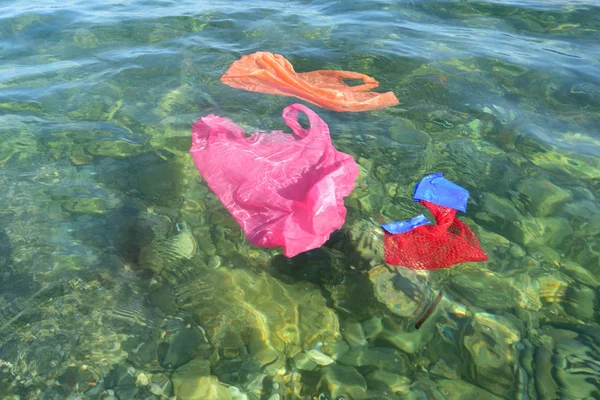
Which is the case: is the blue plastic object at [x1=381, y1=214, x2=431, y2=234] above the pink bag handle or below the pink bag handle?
below

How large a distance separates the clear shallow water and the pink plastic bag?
159 mm

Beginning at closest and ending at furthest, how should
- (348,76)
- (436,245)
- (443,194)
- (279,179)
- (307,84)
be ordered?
(436,245) → (443,194) → (279,179) → (307,84) → (348,76)

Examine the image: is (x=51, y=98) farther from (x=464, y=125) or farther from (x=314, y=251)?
(x=464, y=125)

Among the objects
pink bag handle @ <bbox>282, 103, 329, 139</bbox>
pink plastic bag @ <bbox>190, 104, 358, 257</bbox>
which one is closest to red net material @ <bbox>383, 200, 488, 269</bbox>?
pink plastic bag @ <bbox>190, 104, 358, 257</bbox>

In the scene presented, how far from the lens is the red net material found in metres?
2.53

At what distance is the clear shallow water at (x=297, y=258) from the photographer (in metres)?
2.06

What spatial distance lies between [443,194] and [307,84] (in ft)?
6.76

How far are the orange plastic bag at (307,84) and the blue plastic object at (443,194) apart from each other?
155 cm

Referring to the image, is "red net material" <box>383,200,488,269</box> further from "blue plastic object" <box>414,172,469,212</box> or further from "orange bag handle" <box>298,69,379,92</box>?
"orange bag handle" <box>298,69,379,92</box>

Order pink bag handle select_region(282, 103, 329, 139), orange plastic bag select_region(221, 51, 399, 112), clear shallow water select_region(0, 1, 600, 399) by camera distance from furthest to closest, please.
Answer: orange plastic bag select_region(221, 51, 399, 112), pink bag handle select_region(282, 103, 329, 139), clear shallow water select_region(0, 1, 600, 399)

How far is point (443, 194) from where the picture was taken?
284 centimetres

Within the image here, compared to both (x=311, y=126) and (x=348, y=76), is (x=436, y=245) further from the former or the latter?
(x=348, y=76)

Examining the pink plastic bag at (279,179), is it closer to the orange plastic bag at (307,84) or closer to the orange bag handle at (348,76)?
the orange plastic bag at (307,84)

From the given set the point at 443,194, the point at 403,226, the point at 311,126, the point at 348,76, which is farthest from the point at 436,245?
the point at 348,76
